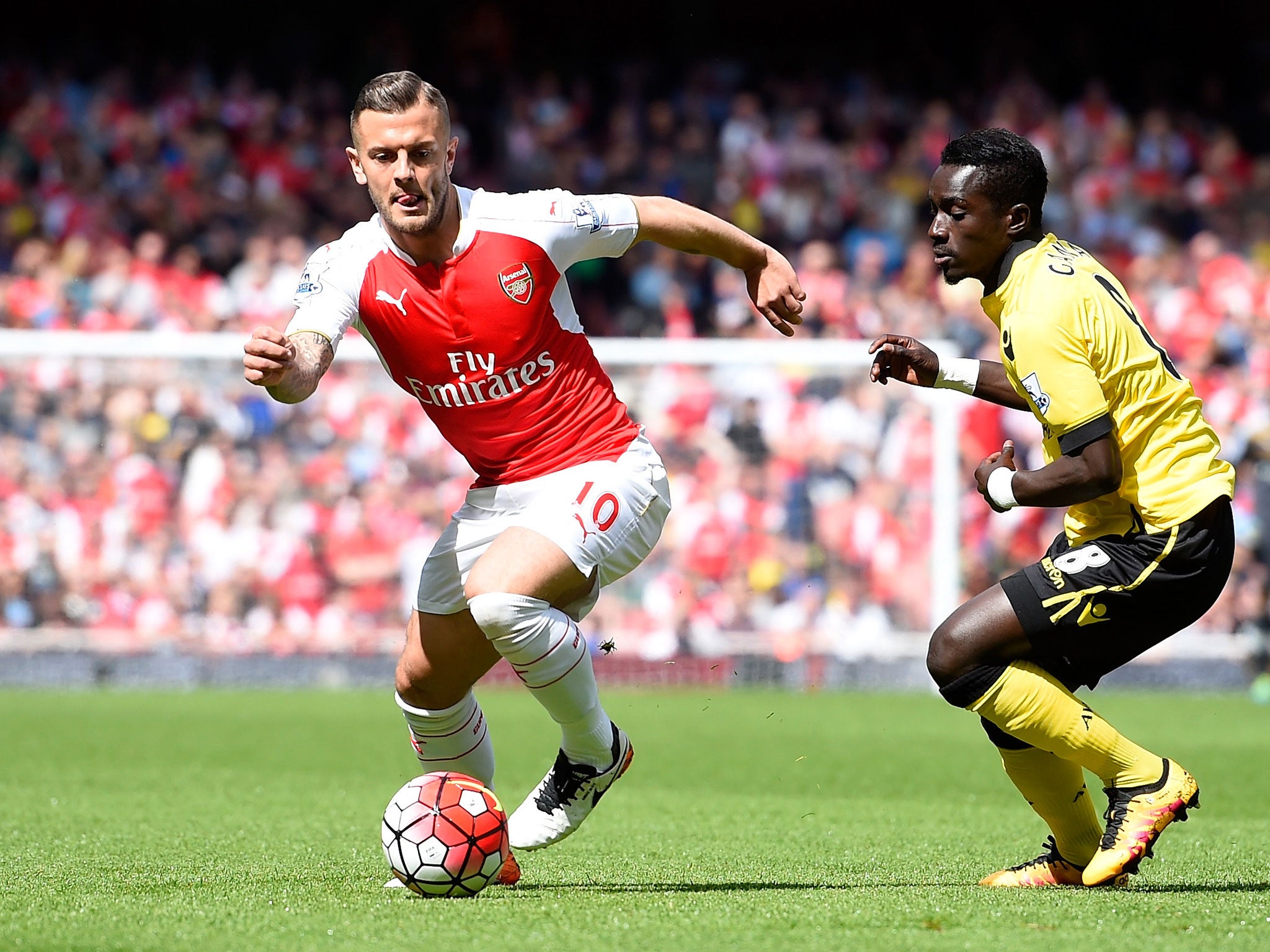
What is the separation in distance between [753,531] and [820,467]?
77cm

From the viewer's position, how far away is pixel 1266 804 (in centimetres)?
748

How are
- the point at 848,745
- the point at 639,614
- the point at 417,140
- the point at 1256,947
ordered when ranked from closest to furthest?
the point at 1256,947
the point at 417,140
the point at 848,745
the point at 639,614

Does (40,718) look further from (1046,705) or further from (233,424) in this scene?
(1046,705)

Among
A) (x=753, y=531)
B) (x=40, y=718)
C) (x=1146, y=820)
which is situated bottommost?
(x=40, y=718)

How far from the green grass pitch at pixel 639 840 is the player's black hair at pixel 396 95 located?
2.35 m

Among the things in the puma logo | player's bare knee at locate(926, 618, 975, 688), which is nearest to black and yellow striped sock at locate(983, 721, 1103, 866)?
player's bare knee at locate(926, 618, 975, 688)

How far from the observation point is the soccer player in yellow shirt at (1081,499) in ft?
15.4

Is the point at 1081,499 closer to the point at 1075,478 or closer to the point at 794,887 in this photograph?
the point at 1075,478

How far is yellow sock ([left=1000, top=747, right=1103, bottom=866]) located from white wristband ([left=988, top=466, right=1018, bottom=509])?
2.67 ft

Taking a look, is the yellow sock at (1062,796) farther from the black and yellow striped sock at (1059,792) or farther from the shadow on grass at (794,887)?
the shadow on grass at (794,887)

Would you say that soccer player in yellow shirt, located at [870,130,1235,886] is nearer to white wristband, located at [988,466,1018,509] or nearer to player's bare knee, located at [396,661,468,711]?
white wristband, located at [988,466,1018,509]

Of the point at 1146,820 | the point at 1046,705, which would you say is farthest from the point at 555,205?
the point at 1146,820

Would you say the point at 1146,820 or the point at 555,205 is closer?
the point at 1146,820

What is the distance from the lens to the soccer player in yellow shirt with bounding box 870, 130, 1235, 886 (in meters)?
4.68
